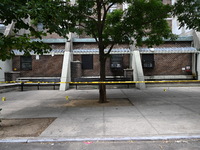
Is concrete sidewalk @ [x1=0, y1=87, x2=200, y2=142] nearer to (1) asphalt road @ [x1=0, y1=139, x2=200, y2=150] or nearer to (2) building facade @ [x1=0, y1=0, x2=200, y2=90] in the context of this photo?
(1) asphalt road @ [x1=0, y1=139, x2=200, y2=150]

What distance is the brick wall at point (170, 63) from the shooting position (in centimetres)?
1870

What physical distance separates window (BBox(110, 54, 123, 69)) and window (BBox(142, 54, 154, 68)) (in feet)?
8.63

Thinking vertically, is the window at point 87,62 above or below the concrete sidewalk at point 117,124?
above

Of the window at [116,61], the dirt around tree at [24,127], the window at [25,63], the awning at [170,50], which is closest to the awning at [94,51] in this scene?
the window at [116,61]

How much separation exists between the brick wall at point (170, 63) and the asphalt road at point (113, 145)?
15166 millimetres

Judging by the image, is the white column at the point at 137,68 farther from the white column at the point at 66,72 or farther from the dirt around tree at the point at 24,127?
the dirt around tree at the point at 24,127

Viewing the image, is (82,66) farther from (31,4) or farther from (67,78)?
(31,4)

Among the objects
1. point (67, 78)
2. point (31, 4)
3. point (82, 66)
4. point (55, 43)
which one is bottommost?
point (67, 78)

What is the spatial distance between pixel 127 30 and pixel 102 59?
2154 millimetres

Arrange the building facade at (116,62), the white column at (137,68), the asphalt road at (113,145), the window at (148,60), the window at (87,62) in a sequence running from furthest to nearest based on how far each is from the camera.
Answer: the window at (87,62) → the window at (148,60) → the building facade at (116,62) → the white column at (137,68) → the asphalt road at (113,145)

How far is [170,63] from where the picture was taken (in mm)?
18781

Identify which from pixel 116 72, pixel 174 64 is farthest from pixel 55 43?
pixel 174 64

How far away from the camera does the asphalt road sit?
4.08 metres

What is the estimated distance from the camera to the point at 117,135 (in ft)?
15.7
